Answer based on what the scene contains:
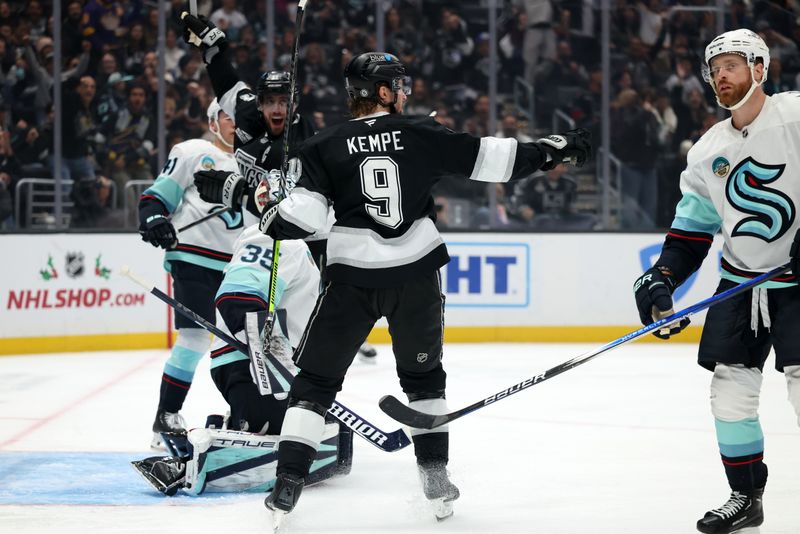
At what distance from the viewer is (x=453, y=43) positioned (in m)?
8.72

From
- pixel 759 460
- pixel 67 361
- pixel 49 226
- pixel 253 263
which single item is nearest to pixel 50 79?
pixel 49 226

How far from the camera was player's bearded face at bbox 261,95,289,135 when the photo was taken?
3598 mm

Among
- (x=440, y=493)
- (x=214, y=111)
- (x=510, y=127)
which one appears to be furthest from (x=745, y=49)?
(x=510, y=127)

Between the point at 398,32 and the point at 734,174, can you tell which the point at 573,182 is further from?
the point at 734,174

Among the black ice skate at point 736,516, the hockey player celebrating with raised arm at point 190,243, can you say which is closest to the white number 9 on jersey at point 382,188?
the black ice skate at point 736,516

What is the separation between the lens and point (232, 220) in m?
4.28

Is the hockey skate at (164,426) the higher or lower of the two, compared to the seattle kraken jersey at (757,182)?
lower

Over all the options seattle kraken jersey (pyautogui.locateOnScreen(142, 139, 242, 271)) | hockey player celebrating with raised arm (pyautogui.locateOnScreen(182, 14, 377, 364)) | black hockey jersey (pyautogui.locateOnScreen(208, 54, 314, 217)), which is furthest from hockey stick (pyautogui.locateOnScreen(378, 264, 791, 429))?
seattle kraken jersey (pyautogui.locateOnScreen(142, 139, 242, 271))

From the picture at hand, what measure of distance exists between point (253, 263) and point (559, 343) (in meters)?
4.51

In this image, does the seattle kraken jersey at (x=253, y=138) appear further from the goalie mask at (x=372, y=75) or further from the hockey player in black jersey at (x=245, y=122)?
the goalie mask at (x=372, y=75)

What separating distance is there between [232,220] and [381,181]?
1.59 metres

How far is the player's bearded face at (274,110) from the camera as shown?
3.60m

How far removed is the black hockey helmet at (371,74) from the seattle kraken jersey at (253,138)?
2.08 feet

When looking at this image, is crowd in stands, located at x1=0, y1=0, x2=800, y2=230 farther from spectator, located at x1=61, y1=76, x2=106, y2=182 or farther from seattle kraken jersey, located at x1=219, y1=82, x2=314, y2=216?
seattle kraken jersey, located at x1=219, y1=82, x2=314, y2=216
